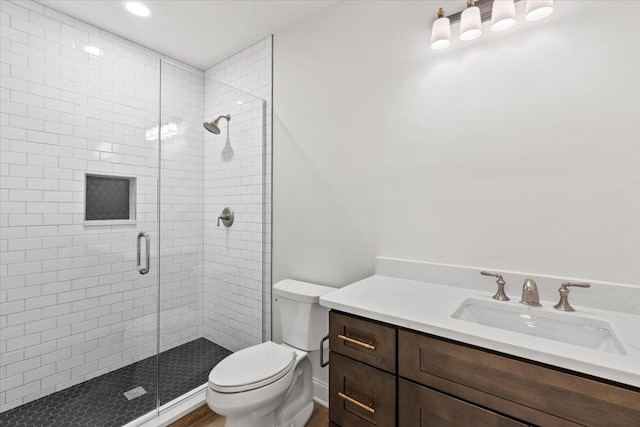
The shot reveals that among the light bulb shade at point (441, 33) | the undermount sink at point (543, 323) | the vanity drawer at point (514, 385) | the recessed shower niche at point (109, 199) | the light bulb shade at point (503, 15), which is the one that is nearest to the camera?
the vanity drawer at point (514, 385)

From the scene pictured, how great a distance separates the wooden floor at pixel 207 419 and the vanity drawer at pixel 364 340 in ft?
2.93

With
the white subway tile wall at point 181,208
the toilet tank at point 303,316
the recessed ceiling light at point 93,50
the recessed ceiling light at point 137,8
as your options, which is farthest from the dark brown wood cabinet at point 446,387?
the recessed ceiling light at point 93,50

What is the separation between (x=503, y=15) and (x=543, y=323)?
4.14 ft

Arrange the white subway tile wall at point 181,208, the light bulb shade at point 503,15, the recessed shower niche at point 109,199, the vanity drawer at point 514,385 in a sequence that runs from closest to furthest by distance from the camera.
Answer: the vanity drawer at point 514,385 → the light bulb shade at point 503,15 → the white subway tile wall at point 181,208 → the recessed shower niche at point 109,199

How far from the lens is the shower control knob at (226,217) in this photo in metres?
2.38

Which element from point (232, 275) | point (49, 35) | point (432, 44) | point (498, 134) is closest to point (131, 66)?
point (49, 35)

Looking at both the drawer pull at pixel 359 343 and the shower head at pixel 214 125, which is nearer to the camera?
the drawer pull at pixel 359 343

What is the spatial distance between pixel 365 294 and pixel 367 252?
48cm

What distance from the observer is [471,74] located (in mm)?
1447

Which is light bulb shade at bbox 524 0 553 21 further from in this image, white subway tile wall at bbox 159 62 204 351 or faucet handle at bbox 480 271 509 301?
white subway tile wall at bbox 159 62 204 351

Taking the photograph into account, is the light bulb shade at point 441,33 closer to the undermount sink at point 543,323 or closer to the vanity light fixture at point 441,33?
the vanity light fixture at point 441,33

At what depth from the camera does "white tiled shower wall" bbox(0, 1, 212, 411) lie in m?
1.89

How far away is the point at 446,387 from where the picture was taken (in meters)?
0.97

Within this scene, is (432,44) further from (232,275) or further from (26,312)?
(26,312)
